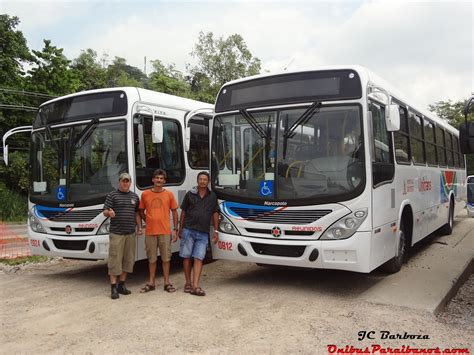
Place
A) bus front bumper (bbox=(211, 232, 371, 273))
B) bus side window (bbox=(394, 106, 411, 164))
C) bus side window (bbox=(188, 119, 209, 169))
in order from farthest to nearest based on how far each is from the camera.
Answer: bus side window (bbox=(188, 119, 209, 169))
bus side window (bbox=(394, 106, 411, 164))
bus front bumper (bbox=(211, 232, 371, 273))

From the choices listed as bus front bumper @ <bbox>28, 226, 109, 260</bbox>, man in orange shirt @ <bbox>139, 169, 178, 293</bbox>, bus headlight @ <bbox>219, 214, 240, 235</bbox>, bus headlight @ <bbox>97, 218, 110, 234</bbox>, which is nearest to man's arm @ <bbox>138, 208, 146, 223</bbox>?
man in orange shirt @ <bbox>139, 169, 178, 293</bbox>

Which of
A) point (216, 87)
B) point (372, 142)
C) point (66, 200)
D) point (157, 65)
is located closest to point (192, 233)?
point (66, 200)

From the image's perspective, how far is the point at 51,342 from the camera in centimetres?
500

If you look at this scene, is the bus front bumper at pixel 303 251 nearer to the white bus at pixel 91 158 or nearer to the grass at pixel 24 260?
the white bus at pixel 91 158

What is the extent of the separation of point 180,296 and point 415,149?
5.10m

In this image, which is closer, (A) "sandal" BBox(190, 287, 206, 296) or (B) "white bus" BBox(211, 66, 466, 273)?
(B) "white bus" BBox(211, 66, 466, 273)

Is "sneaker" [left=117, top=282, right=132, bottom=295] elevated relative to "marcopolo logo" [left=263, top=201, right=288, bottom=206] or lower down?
lower down

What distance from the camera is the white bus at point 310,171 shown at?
20.9 feet

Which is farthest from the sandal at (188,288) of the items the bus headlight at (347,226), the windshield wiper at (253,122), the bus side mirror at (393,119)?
the bus side mirror at (393,119)

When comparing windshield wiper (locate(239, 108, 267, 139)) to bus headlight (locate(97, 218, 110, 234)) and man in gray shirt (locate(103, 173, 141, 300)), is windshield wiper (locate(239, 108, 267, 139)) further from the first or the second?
bus headlight (locate(97, 218, 110, 234))

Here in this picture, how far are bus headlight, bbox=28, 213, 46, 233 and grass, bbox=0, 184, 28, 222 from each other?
15.8 m

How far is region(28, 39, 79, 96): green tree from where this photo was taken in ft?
88.7

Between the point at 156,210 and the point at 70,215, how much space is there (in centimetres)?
162

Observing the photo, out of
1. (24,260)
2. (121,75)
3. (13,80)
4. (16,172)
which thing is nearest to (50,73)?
(13,80)
